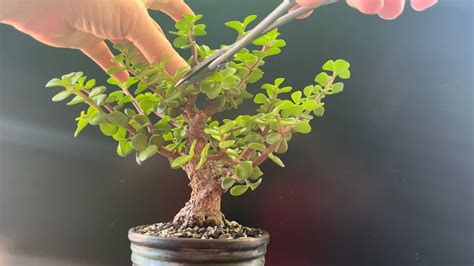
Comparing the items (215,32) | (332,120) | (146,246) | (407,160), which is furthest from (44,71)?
(407,160)

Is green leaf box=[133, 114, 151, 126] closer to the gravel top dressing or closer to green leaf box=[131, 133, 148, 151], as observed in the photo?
green leaf box=[131, 133, 148, 151]

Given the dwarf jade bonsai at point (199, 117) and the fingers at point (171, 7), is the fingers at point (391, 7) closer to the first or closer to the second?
the dwarf jade bonsai at point (199, 117)

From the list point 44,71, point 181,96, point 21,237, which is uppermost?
point 44,71

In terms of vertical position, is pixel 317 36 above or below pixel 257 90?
above

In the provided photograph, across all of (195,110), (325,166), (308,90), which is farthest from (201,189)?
(325,166)

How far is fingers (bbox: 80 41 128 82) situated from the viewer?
27.6 inches

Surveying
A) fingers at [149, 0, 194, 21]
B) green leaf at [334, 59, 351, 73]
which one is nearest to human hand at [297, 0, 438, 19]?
green leaf at [334, 59, 351, 73]

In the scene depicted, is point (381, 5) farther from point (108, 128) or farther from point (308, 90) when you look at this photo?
point (108, 128)

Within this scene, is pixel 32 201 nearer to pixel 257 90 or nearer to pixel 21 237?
pixel 21 237

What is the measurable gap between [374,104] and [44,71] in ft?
2.42

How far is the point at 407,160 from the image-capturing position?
97 cm

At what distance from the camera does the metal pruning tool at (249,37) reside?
524mm

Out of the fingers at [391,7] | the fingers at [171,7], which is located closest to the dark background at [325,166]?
the fingers at [171,7]

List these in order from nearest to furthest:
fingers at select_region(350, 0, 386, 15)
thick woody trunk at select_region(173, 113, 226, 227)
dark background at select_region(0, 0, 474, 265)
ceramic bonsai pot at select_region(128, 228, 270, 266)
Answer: fingers at select_region(350, 0, 386, 15) → ceramic bonsai pot at select_region(128, 228, 270, 266) → thick woody trunk at select_region(173, 113, 226, 227) → dark background at select_region(0, 0, 474, 265)
